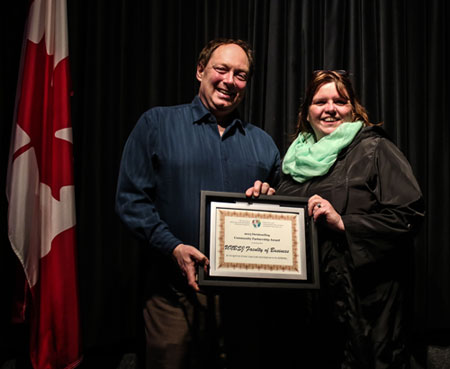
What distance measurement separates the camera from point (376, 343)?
55.5 inches

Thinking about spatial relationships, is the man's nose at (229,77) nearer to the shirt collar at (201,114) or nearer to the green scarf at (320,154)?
the shirt collar at (201,114)

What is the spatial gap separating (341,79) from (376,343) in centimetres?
103

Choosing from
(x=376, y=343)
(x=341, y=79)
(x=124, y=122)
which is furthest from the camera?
(x=124, y=122)

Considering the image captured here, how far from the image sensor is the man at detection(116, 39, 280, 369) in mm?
1452

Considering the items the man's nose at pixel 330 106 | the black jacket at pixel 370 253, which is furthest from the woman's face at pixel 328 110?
the black jacket at pixel 370 253

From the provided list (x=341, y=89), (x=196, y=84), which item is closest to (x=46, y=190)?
(x=196, y=84)

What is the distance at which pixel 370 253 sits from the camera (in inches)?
56.4

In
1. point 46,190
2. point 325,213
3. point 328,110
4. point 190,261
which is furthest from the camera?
point 46,190

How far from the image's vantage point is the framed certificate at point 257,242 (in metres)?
1.31

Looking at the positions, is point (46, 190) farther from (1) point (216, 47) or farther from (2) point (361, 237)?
(2) point (361, 237)

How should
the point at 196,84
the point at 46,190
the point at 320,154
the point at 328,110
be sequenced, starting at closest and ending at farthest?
the point at 320,154, the point at 328,110, the point at 46,190, the point at 196,84

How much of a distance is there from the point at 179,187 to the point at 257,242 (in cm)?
35

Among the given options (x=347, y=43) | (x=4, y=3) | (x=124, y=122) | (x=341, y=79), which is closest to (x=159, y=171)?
(x=124, y=122)

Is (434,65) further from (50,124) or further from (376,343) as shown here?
(50,124)
